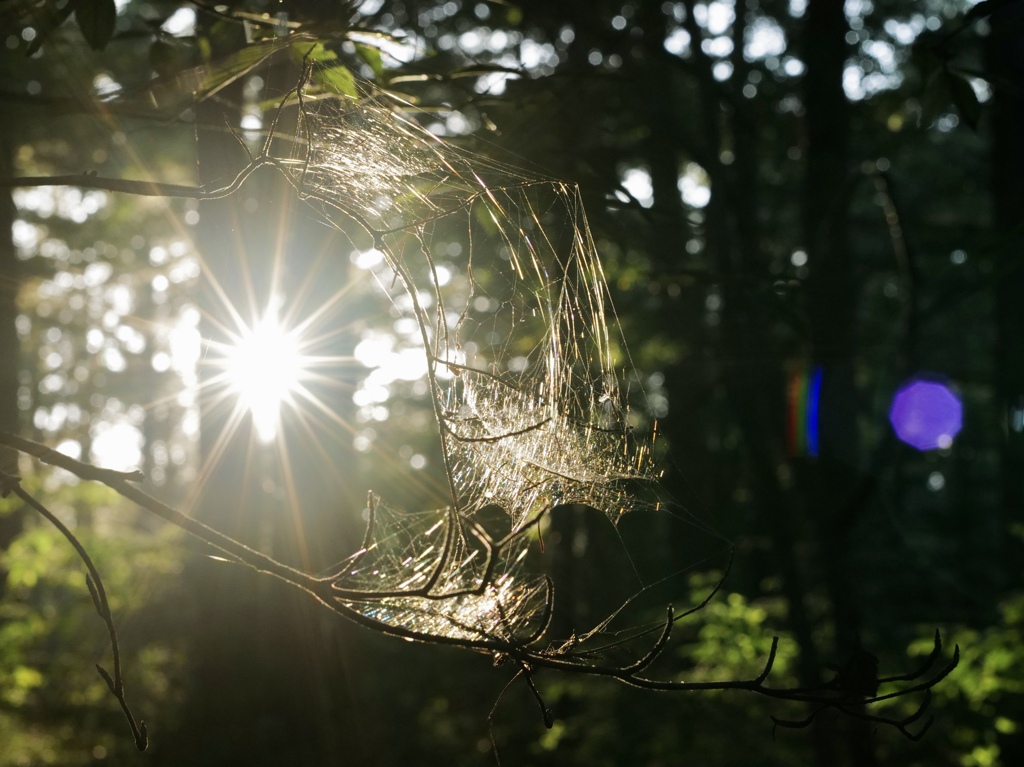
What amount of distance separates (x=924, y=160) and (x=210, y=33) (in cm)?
2038

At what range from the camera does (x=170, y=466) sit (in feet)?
141

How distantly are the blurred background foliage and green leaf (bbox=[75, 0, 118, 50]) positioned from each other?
0.01 meters

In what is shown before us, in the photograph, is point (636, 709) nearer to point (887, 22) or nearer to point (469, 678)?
point (469, 678)

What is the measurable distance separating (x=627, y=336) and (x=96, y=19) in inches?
155

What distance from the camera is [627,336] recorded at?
17.5 feet

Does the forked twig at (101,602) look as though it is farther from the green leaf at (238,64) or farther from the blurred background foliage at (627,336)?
the green leaf at (238,64)

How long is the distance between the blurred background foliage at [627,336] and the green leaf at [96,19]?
1 cm

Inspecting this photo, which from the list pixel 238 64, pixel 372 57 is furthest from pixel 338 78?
pixel 372 57

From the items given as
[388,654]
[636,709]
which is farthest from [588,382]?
[388,654]

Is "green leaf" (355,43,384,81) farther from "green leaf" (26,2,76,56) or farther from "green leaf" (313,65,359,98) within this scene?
"green leaf" (26,2,76,56)

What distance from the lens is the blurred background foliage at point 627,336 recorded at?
2.34 metres

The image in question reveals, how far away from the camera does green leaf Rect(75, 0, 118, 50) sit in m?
1.86

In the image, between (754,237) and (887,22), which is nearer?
(754,237)

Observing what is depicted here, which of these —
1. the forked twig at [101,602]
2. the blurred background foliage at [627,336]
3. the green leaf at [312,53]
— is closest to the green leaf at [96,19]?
the blurred background foliage at [627,336]
